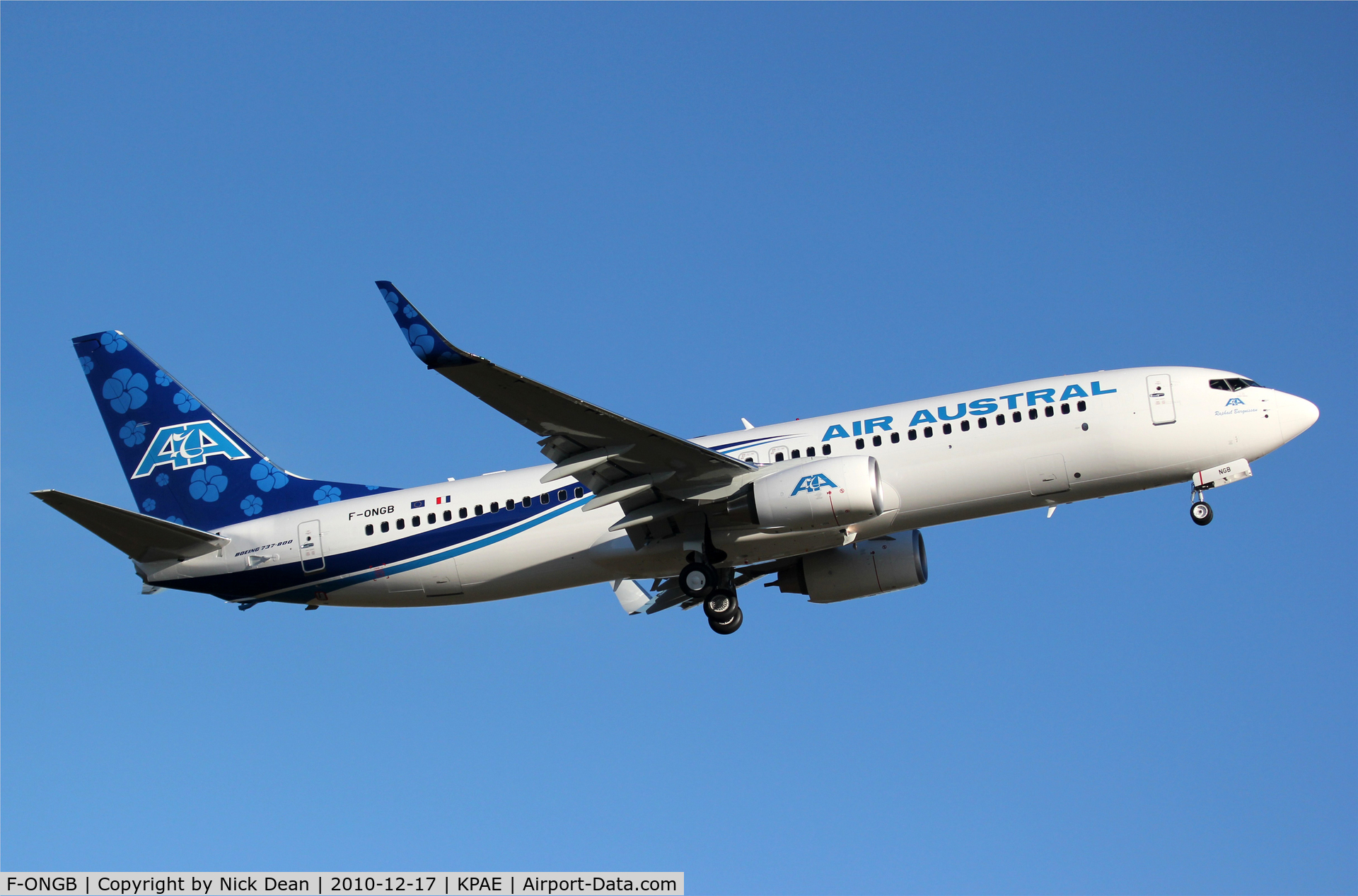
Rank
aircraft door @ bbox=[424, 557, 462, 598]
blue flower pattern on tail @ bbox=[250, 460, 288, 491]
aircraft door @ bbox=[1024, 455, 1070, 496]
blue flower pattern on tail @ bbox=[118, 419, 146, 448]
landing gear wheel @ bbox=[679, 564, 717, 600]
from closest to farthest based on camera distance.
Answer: aircraft door @ bbox=[1024, 455, 1070, 496] < landing gear wheel @ bbox=[679, 564, 717, 600] < aircraft door @ bbox=[424, 557, 462, 598] < blue flower pattern on tail @ bbox=[250, 460, 288, 491] < blue flower pattern on tail @ bbox=[118, 419, 146, 448]

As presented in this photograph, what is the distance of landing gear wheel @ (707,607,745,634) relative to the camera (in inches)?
1230

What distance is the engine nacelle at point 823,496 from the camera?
27.3 m

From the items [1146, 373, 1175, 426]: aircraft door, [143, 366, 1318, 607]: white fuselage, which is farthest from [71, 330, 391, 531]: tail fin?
[1146, 373, 1175, 426]: aircraft door

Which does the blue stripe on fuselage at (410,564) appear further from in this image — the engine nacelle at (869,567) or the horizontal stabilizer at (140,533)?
the engine nacelle at (869,567)

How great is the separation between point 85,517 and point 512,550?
31.0 feet

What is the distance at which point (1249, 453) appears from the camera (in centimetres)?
2877

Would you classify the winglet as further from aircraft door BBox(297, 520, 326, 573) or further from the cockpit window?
the cockpit window

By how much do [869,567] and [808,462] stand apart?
4.69 metres

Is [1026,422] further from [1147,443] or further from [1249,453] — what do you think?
[1249,453]

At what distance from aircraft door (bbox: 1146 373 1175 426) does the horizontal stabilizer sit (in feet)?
71.8

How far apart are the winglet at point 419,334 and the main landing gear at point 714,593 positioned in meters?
8.46

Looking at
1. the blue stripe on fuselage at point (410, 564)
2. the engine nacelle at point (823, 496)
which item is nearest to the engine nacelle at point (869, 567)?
the engine nacelle at point (823, 496)

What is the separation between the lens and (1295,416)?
28844 millimetres

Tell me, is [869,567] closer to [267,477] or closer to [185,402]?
[267,477]
